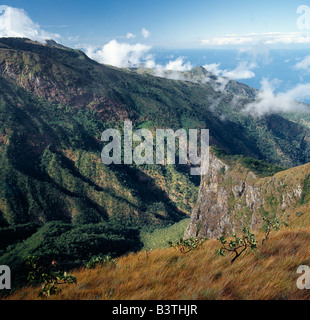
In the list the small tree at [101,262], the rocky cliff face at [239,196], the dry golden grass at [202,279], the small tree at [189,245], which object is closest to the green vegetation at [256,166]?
the rocky cliff face at [239,196]

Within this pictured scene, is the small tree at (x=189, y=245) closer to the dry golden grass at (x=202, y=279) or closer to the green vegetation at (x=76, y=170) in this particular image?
the dry golden grass at (x=202, y=279)

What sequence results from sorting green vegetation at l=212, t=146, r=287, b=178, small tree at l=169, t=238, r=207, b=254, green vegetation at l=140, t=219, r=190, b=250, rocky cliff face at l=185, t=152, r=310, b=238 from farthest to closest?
green vegetation at l=140, t=219, r=190, b=250 → green vegetation at l=212, t=146, r=287, b=178 → rocky cliff face at l=185, t=152, r=310, b=238 → small tree at l=169, t=238, r=207, b=254

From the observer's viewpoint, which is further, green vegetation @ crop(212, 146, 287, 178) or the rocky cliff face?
green vegetation @ crop(212, 146, 287, 178)

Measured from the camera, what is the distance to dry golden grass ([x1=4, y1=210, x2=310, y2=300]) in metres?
3.66

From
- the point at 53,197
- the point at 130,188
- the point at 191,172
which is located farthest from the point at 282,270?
the point at 191,172

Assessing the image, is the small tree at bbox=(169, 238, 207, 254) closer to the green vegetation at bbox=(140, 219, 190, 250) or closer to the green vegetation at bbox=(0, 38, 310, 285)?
the green vegetation at bbox=(0, 38, 310, 285)

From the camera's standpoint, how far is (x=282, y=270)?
4.44 m

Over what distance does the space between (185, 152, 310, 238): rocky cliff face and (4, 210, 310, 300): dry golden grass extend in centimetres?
4932

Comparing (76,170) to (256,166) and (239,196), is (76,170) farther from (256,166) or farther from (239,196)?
(256,166)

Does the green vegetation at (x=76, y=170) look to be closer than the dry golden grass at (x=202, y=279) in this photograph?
No

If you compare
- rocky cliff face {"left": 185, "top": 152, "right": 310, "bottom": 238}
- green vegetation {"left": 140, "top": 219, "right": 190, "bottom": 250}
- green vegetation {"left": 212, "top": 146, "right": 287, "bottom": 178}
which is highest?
green vegetation {"left": 212, "top": 146, "right": 287, "bottom": 178}

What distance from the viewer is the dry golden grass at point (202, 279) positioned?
3.66 m

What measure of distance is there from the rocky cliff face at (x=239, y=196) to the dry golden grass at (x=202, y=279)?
49.3 metres

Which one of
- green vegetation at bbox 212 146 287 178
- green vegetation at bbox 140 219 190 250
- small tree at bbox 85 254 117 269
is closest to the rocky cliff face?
green vegetation at bbox 212 146 287 178
